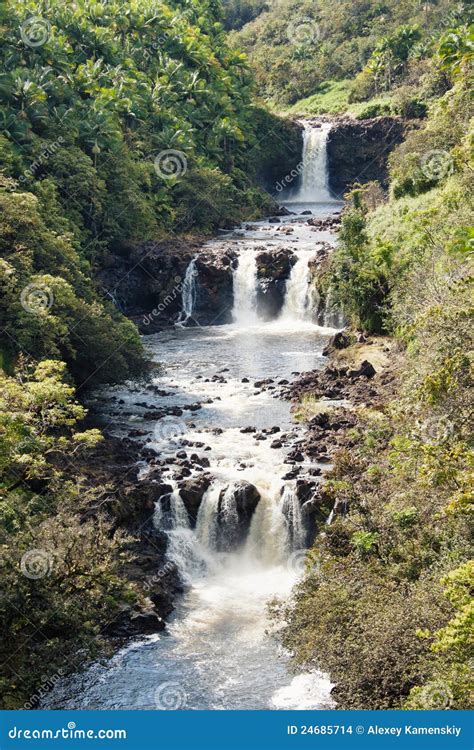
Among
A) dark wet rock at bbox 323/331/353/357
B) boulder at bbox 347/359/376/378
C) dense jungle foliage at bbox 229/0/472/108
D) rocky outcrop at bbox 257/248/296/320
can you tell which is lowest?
boulder at bbox 347/359/376/378

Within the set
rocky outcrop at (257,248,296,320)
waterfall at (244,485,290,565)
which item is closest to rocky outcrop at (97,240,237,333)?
rocky outcrop at (257,248,296,320)

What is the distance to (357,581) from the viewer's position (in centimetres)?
1833

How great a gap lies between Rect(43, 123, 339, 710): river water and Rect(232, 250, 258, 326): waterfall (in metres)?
4.40

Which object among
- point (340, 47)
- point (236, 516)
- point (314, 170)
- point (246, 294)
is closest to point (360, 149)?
point (314, 170)

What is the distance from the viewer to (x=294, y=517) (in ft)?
76.6

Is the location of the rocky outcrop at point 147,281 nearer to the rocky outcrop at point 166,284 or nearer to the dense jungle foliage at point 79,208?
the rocky outcrop at point 166,284

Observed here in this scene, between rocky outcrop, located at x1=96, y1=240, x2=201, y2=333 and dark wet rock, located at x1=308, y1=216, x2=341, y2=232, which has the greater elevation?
dark wet rock, located at x1=308, y1=216, x2=341, y2=232

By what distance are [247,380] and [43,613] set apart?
18.6 meters

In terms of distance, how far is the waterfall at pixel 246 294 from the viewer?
148 ft

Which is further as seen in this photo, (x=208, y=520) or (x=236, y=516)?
(x=208, y=520)

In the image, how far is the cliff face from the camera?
224 feet

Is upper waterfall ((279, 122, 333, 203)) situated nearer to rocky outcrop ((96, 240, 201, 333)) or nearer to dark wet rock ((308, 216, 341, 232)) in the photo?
dark wet rock ((308, 216, 341, 232))

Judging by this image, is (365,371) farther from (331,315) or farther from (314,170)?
(314,170)

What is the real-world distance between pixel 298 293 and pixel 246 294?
10.0 feet
